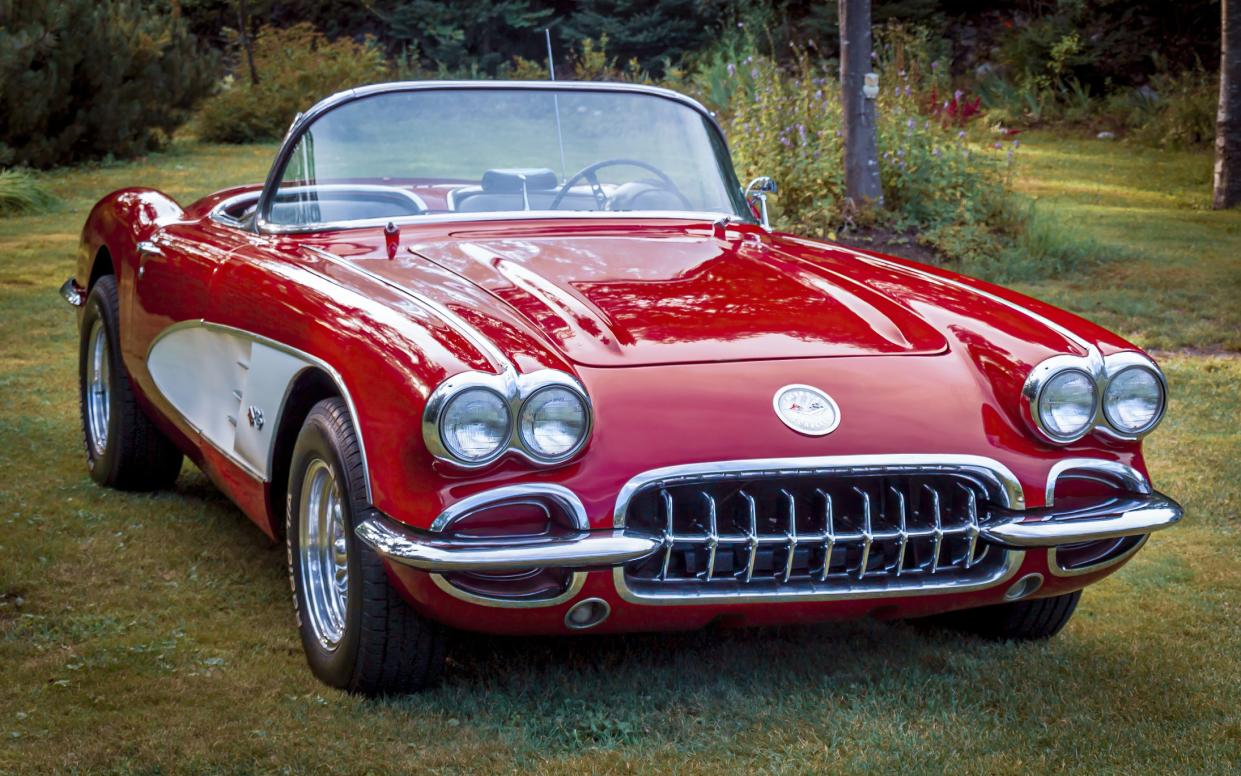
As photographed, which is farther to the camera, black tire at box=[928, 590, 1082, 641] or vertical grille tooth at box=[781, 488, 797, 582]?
black tire at box=[928, 590, 1082, 641]

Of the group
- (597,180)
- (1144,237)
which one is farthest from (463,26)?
(597,180)

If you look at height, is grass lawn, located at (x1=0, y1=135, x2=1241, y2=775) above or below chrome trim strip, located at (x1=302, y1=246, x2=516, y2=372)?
below

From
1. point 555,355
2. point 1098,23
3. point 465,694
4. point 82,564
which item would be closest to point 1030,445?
point 555,355

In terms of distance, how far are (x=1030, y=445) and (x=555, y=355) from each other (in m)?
1.08

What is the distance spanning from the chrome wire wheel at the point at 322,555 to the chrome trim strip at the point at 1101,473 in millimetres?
1590

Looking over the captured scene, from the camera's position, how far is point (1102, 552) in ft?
10.8

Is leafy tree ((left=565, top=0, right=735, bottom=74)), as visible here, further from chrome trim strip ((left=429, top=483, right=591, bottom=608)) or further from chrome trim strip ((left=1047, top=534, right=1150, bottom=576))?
chrome trim strip ((left=429, top=483, right=591, bottom=608))

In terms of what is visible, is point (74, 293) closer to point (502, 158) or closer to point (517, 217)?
point (502, 158)

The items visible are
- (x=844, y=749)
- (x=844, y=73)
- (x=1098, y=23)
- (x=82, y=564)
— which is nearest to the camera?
(x=844, y=749)

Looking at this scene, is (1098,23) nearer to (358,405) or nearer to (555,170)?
(555,170)

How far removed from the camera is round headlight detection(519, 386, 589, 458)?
9.38 feet

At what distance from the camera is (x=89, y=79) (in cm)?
1580

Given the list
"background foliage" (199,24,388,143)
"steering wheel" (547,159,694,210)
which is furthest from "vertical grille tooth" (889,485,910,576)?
"background foliage" (199,24,388,143)

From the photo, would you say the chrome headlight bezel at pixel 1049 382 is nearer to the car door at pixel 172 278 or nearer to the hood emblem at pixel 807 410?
the hood emblem at pixel 807 410
